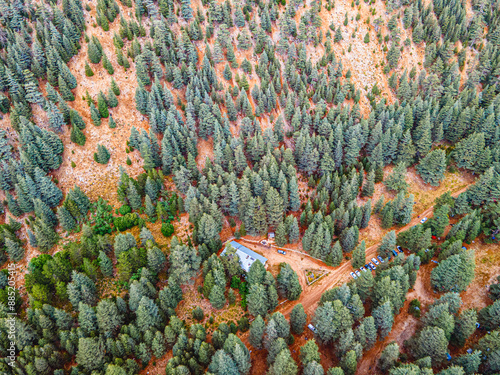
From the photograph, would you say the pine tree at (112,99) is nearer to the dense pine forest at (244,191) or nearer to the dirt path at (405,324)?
the dense pine forest at (244,191)

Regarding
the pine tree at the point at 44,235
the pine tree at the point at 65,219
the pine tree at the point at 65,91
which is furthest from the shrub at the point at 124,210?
the pine tree at the point at 65,91

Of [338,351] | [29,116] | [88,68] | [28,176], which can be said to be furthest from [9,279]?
[338,351]

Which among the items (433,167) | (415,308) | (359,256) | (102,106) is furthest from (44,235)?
(433,167)

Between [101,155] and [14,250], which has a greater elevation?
[101,155]

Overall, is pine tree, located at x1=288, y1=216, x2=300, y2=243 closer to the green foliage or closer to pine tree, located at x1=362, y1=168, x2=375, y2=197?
pine tree, located at x1=362, y1=168, x2=375, y2=197

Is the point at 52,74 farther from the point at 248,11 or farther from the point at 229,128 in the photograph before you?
the point at 248,11

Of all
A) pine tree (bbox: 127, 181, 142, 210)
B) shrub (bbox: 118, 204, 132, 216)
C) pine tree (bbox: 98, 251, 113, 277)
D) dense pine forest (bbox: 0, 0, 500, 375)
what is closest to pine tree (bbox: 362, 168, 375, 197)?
dense pine forest (bbox: 0, 0, 500, 375)

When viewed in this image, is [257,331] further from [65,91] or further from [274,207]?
[65,91]

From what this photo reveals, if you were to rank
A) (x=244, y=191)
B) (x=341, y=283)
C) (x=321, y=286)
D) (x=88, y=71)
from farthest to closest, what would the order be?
(x=88, y=71), (x=244, y=191), (x=321, y=286), (x=341, y=283)
